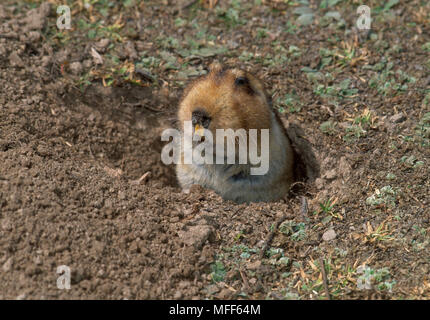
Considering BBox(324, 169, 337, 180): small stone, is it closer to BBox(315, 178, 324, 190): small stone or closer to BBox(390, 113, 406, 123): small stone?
BBox(315, 178, 324, 190): small stone

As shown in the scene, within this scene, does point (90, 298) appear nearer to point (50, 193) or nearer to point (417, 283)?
point (50, 193)

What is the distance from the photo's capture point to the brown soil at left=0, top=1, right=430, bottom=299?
10.4 feet

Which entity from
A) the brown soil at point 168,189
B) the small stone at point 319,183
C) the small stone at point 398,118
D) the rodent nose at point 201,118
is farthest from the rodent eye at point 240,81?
the small stone at point 398,118

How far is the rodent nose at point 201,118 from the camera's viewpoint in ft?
12.3

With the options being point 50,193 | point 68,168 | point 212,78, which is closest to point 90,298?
point 50,193

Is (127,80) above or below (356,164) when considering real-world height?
above

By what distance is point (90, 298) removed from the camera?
2969 millimetres

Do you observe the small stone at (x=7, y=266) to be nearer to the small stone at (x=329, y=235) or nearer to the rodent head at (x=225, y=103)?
the rodent head at (x=225, y=103)

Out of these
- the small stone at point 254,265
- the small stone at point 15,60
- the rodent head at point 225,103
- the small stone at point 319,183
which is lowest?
the small stone at point 254,265

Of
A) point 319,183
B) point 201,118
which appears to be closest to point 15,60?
point 201,118

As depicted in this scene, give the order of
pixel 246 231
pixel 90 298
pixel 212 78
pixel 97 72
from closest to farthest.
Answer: pixel 90 298 → pixel 246 231 → pixel 212 78 → pixel 97 72

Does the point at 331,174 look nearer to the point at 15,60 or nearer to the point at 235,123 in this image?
the point at 235,123

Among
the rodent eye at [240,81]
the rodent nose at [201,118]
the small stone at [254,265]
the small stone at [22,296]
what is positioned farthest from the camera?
the rodent eye at [240,81]

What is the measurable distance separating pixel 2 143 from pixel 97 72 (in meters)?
1.43
